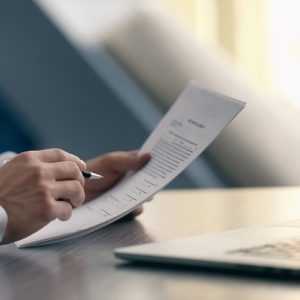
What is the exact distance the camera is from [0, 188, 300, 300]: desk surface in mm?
640

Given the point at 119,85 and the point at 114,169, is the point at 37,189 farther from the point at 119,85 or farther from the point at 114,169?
the point at 119,85

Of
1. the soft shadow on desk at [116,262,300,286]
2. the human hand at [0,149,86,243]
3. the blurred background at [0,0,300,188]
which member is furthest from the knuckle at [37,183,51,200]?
the blurred background at [0,0,300,188]

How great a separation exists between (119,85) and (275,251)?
1.83 meters

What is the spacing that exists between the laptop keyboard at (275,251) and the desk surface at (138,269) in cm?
3

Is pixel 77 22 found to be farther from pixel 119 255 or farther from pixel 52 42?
pixel 119 255

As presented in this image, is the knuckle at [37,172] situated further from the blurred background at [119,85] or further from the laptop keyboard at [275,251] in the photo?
the blurred background at [119,85]

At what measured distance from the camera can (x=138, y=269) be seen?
734mm

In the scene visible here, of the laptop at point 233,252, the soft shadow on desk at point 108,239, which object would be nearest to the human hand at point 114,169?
the soft shadow on desk at point 108,239

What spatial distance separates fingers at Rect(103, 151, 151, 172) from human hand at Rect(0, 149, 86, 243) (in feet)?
0.62

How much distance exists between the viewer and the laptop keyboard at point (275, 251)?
69 cm

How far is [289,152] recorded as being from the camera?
7.64 feet

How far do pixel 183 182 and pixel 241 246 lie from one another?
1579 mm

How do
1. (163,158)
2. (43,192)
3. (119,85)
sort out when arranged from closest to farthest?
1. (43,192)
2. (163,158)
3. (119,85)

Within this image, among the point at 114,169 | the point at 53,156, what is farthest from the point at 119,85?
the point at 53,156
